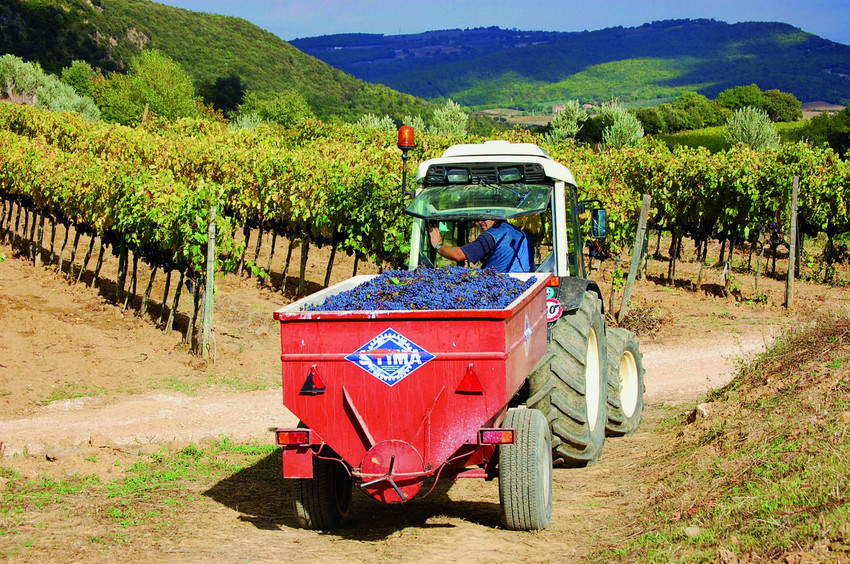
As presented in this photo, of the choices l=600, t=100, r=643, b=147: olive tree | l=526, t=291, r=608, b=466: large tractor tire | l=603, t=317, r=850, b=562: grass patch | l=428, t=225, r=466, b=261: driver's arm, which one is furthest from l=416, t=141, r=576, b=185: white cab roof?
l=600, t=100, r=643, b=147: olive tree

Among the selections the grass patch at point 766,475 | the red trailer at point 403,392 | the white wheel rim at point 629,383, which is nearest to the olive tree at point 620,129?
the white wheel rim at point 629,383

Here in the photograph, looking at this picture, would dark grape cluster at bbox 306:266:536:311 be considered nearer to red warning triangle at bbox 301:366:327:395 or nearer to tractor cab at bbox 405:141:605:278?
red warning triangle at bbox 301:366:327:395

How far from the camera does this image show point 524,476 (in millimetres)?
5391

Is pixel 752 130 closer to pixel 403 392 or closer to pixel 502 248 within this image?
pixel 502 248

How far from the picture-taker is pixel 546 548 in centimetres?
529

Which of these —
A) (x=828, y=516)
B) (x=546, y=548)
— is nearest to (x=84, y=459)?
(x=546, y=548)

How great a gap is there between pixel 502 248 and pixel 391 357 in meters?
2.09

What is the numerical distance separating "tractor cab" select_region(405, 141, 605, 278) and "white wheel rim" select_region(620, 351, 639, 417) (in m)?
1.73

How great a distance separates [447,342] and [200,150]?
16.7 meters

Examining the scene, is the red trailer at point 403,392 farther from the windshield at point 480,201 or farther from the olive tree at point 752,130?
the olive tree at point 752,130

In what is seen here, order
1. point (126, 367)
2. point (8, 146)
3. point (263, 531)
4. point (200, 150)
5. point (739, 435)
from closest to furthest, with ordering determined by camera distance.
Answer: point (263, 531)
point (739, 435)
point (126, 367)
point (200, 150)
point (8, 146)

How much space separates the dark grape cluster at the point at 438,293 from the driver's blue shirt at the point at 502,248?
2.34 feet

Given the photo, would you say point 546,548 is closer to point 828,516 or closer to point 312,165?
point 828,516

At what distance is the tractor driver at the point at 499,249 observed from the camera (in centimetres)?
696
